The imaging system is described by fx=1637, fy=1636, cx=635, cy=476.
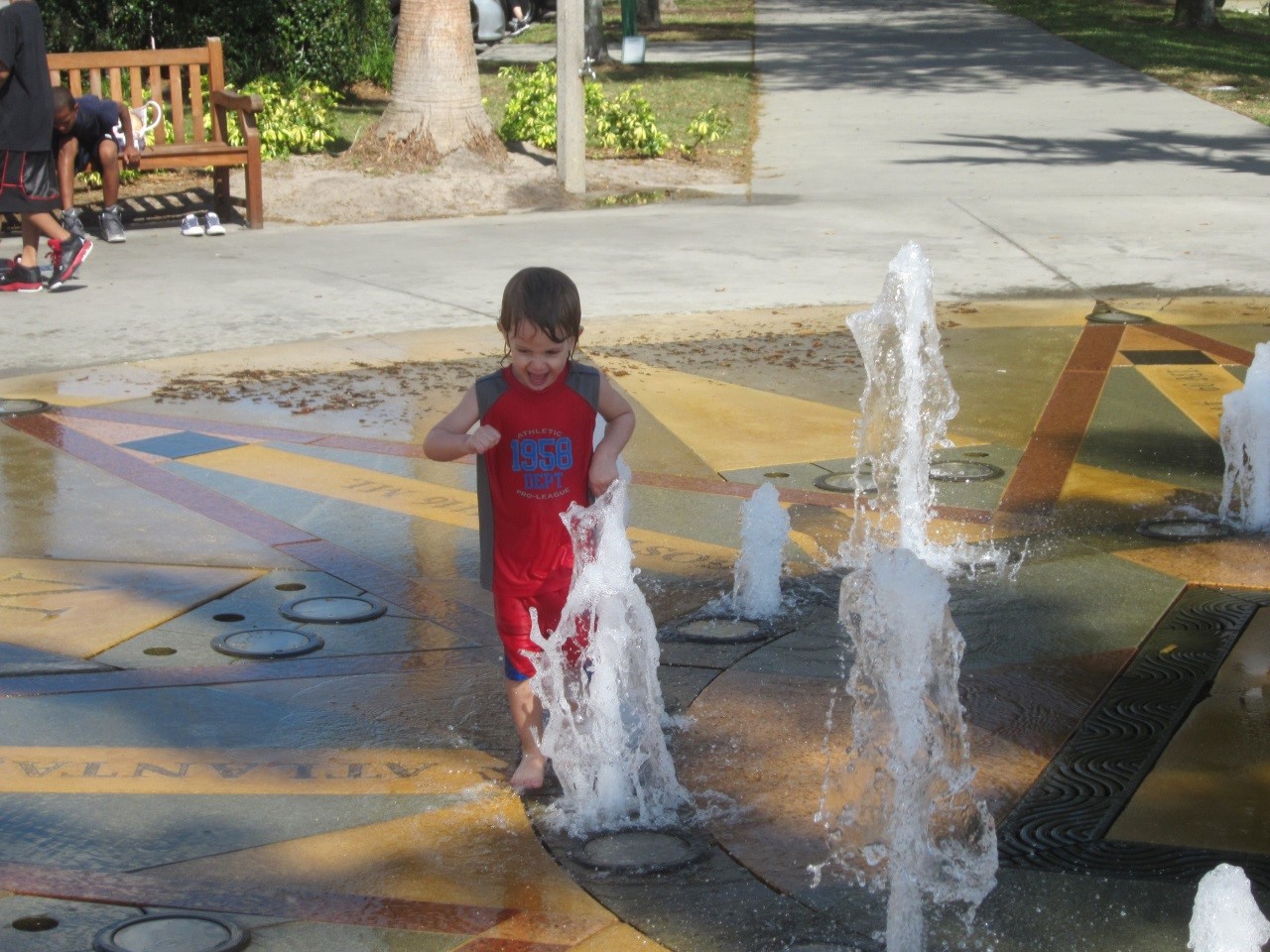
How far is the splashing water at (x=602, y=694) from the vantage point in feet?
11.5

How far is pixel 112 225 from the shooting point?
35.7 feet

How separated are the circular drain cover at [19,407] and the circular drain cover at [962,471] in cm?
373

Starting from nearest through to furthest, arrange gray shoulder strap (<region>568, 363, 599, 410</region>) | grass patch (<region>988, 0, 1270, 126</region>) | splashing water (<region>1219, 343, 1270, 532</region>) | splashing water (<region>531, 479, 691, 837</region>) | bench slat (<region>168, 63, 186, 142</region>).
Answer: splashing water (<region>531, 479, 691, 837</region>)
gray shoulder strap (<region>568, 363, 599, 410</region>)
splashing water (<region>1219, 343, 1270, 532</region>)
bench slat (<region>168, 63, 186, 142</region>)
grass patch (<region>988, 0, 1270, 126</region>)

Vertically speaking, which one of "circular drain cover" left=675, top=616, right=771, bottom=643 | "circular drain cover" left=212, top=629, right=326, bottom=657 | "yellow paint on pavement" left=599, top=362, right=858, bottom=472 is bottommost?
"circular drain cover" left=675, top=616, right=771, bottom=643

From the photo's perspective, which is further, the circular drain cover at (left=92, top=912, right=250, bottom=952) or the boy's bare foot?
the boy's bare foot

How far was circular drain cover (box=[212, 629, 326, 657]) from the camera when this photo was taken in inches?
175

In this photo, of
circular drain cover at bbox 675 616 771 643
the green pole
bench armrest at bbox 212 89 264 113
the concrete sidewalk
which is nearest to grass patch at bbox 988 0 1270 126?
the concrete sidewalk

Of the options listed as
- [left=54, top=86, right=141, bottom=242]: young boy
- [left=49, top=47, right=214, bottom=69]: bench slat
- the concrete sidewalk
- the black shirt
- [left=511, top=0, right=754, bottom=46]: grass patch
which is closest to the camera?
the concrete sidewalk

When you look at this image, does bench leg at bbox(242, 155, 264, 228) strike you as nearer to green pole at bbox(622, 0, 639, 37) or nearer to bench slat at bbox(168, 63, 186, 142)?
bench slat at bbox(168, 63, 186, 142)

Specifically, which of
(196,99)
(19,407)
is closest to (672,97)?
(196,99)

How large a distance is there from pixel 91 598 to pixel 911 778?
8.81 feet

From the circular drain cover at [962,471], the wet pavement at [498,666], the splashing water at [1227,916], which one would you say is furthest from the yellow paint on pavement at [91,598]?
the splashing water at [1227,916]

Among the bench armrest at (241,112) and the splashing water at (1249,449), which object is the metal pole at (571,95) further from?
the splashing water at (1249,449)

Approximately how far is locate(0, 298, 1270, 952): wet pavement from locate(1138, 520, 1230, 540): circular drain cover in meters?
0.08
